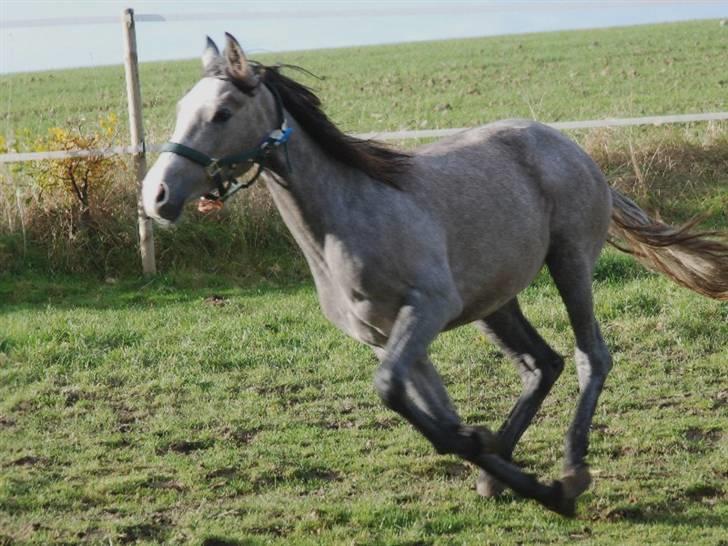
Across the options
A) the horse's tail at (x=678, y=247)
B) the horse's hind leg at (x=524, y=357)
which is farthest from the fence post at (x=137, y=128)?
the horse's tail at (x=678, y=247)

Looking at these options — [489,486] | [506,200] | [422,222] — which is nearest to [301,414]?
[489,486]

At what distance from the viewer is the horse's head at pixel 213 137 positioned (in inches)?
182

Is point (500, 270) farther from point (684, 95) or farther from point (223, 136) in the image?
point (684, 95)

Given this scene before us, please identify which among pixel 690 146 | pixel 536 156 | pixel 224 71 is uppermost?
pixel 224 71

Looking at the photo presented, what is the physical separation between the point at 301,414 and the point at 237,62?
306 cm

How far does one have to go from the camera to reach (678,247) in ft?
22.0

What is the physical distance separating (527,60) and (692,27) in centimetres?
890

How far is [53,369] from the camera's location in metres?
8.22

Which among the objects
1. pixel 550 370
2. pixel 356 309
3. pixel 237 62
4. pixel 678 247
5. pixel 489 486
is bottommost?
pixel 489 486

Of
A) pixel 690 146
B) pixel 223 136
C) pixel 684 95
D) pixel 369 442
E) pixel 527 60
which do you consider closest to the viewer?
pixel 223 136

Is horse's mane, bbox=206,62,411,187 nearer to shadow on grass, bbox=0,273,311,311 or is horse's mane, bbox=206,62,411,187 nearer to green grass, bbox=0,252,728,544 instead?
green grass, bbox=0,252,728,544

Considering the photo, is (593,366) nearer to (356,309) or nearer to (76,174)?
(356,309)

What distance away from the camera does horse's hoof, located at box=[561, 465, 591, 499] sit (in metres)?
5.34

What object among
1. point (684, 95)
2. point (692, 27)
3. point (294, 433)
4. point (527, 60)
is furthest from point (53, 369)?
point (692, 27)
